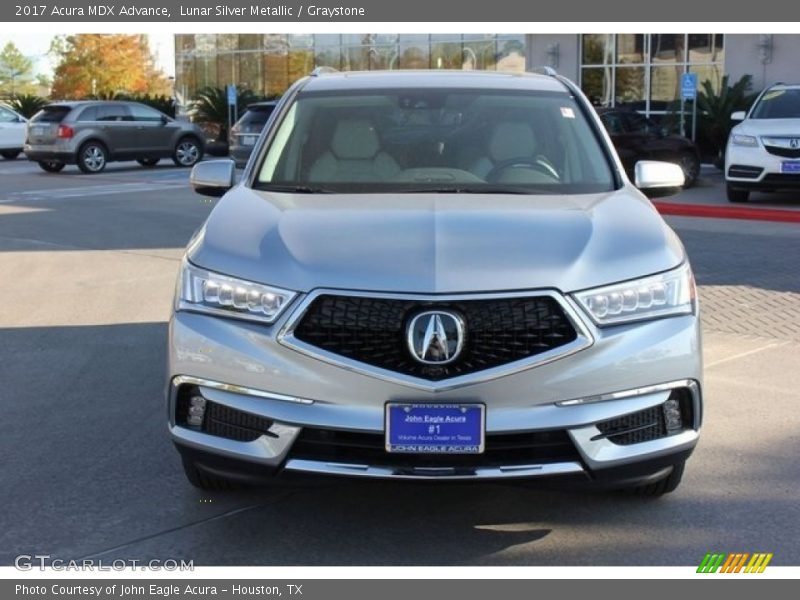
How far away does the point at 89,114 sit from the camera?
27.5 m

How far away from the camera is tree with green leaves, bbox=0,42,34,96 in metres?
91.8

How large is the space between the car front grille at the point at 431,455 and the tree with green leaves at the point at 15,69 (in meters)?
91.5

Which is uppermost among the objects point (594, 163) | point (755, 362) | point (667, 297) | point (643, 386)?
point (594, 163)

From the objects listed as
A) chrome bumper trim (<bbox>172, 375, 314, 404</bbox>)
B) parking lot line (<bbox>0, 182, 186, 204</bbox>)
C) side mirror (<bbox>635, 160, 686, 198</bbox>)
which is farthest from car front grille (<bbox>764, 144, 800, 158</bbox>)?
chrome bumper trim (<bbox>172, 375, 314, 404</bbox>)

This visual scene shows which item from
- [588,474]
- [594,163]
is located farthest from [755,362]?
[588,474]

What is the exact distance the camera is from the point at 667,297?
444cm

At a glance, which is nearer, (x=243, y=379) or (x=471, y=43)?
(x=243, y=379)

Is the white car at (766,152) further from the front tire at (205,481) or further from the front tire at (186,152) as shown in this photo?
the front tire at (186,152)

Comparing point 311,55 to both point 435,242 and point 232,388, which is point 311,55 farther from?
point 232,388

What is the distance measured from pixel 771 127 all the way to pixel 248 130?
1183cm

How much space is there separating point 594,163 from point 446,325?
1.83m

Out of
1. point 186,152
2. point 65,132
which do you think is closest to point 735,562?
point 65,132

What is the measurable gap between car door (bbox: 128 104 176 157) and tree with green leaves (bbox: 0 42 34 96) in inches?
2594
